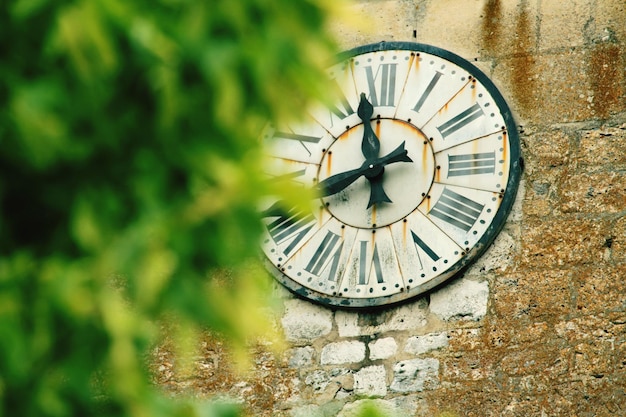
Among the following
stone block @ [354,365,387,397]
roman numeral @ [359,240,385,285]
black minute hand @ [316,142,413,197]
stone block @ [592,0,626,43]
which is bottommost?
stone block @ [354,365,387,397]

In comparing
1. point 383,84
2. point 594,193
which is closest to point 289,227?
point 383,84

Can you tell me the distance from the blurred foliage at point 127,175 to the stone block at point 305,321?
2.91m

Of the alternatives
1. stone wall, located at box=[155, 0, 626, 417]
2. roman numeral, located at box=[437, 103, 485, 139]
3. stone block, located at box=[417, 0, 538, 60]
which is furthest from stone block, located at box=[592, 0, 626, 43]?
roman numeral, located at box=[437, 103, 485, 139]

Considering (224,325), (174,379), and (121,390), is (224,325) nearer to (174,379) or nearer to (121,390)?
(121,390)

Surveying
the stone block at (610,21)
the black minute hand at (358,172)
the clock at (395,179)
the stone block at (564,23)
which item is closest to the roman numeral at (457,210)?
the clock at (395,179)

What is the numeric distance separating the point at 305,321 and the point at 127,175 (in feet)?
9.96

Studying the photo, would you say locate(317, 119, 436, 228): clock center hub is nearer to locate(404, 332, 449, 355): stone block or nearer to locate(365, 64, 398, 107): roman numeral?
locate(365, 64, 398, 107): roman numeral

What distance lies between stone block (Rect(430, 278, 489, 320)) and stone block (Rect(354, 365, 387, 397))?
284 millimetres

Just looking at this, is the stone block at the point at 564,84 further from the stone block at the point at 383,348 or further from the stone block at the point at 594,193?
the stone block at the point at 383,348

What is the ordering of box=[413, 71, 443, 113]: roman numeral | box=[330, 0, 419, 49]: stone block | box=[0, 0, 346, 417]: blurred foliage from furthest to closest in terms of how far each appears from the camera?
box=[330, 0, 419, 49]: stone block
box=[413, 71, 443, 113]: roman numeral
box=[0, 0, 346, 417]: blurred foliage

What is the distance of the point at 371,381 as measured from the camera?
18.2 feet

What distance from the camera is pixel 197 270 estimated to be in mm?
2715

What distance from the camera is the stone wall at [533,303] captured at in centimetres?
541

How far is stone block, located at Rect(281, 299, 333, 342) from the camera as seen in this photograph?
569 cm
